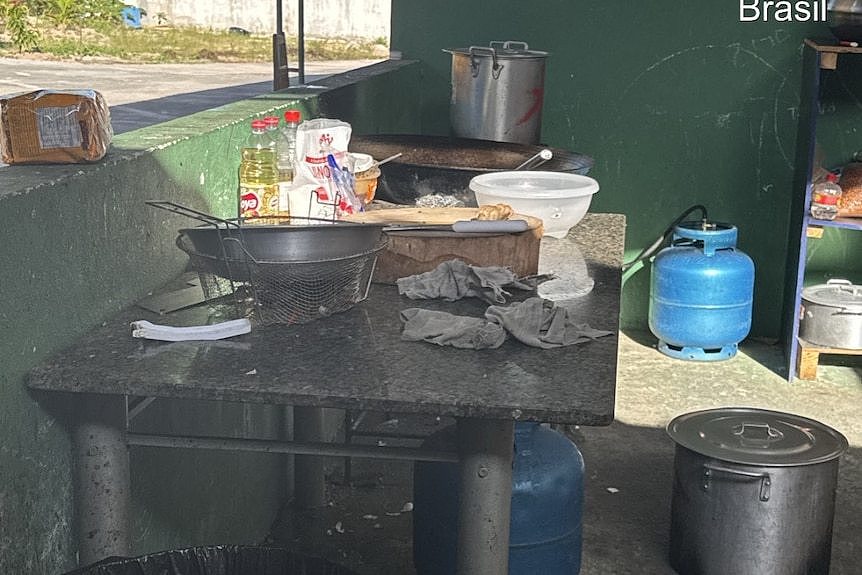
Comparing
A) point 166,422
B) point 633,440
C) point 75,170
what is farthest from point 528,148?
point 75,170

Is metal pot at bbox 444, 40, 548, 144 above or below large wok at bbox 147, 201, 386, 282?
above

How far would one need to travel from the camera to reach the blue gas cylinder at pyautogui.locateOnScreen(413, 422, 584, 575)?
119 inches

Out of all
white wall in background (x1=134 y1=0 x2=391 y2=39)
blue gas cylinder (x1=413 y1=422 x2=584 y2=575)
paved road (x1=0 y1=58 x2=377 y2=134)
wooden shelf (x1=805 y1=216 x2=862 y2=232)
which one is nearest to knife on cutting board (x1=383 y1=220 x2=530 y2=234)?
blue gas cylinder (x1=413 y1=422 x2=584 y2=575)

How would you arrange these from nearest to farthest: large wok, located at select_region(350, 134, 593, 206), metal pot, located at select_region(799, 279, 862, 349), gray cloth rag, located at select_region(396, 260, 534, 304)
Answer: gray cloth rag, located at select_region(396, 260, 534, 304)
large wok, located at select_region(350, 134, 593, 206)
metal pot, located at select_region(799, 279, 862, 349)

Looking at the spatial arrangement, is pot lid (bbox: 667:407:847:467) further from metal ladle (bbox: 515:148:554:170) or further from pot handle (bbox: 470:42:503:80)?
pot handle (bbox: 470:42:503:80)

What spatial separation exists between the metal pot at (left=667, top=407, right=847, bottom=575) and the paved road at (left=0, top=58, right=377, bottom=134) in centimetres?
273

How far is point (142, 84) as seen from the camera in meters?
10.1

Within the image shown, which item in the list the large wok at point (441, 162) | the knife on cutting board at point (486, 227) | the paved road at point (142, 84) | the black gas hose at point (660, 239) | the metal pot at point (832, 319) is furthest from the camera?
the paved road at point (142, 84)

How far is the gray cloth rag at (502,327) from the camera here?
90.6 inches

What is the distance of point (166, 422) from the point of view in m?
2.78

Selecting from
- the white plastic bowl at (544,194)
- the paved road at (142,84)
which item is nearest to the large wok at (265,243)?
the white plastic bowl at (544,194)

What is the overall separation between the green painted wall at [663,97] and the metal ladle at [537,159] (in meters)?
1.91

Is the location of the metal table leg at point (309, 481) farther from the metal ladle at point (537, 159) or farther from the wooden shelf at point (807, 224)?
the wooden shelf at point (807, 224)

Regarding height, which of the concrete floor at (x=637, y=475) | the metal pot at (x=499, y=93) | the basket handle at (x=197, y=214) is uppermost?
the metal pot at (x=499, y=93)
